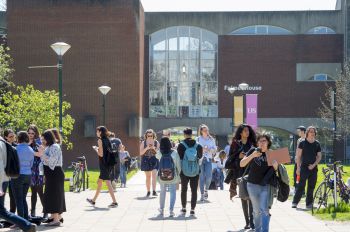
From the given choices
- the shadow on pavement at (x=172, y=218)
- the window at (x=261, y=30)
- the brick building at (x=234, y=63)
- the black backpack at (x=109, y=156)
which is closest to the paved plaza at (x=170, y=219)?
the shadow on pavement at (x=172, y=218)

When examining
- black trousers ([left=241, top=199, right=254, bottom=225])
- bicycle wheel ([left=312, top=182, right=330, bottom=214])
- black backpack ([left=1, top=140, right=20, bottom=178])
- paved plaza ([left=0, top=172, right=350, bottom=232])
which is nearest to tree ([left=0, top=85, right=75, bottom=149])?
paved plaza ([left=0, top=172, right=350, bottom=232])

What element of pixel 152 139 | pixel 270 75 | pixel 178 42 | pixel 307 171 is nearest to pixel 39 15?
pixel 178 42

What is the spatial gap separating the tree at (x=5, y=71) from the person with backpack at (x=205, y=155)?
1047 inches

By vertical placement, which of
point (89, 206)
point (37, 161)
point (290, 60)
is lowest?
point (89, 206)

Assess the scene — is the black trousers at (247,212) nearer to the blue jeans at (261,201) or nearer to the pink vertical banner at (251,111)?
the blue jeans at (261,201)

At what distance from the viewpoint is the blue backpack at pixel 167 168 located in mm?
14359

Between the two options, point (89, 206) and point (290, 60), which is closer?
point (89, 206)

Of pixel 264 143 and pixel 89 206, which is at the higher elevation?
pixel 264 143

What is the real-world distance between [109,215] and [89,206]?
1958mm

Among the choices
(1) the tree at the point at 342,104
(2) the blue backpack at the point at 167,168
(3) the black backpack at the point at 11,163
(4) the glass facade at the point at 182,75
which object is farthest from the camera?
(4) the glass facade at the point at 182,75

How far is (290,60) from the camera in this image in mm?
53281

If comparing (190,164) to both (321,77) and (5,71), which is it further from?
(321,77)

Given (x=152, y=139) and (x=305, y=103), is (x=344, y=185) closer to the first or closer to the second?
(x=152, y=139)

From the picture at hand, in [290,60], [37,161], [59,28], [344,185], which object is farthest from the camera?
[290,60]
